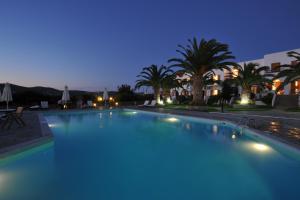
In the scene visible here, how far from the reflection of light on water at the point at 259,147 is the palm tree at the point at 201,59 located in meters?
11.7

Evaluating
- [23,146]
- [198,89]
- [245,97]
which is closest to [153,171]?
[23,146]

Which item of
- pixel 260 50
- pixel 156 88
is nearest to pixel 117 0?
pixel 156 88

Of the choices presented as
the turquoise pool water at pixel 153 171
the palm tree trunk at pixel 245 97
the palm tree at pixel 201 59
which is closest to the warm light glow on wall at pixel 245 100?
the palm tree trunk at pixel 245 97

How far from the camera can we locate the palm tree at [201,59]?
58.0 ft

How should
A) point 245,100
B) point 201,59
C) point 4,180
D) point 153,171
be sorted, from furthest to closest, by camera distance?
point 245,100, point 201,59, point 153,171, point 4,180

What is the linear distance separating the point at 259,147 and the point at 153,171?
3885 millimetres

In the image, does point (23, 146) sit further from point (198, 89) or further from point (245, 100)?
point (245, 100)

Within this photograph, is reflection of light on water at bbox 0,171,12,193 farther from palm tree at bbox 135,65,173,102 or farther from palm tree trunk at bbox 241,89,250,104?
palm tree at bbox 135,65,173,102

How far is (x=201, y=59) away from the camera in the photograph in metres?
17.9

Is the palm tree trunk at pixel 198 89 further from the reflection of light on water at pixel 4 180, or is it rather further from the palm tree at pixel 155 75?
the reflection of light on water at pixel 4 180

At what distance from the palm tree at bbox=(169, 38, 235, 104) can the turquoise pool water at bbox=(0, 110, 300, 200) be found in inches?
442

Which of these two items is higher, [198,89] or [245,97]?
[198,89]

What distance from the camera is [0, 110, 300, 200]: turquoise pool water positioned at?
12.9 feet

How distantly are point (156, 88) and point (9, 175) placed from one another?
80.9ft
